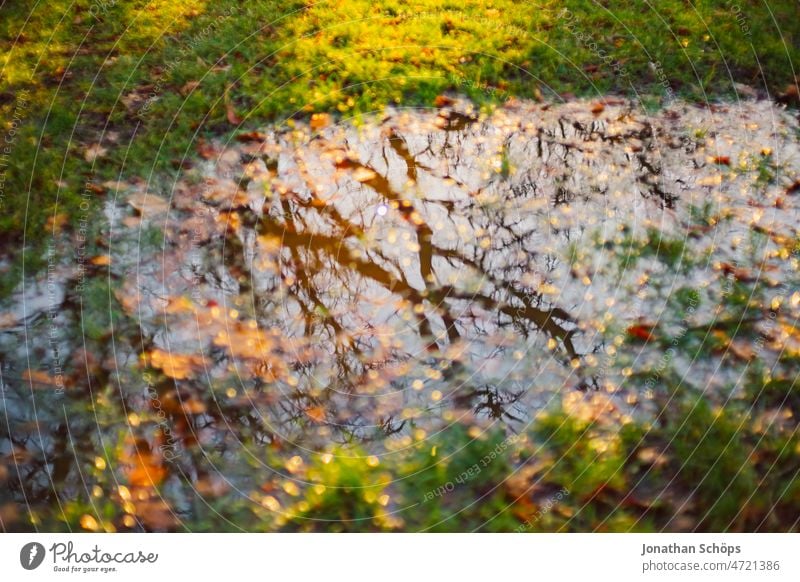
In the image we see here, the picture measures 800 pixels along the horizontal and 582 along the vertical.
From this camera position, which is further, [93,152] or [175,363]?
[93,152]

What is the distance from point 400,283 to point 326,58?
3.57 feet

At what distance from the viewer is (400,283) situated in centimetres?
231

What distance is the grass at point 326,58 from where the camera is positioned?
7.82 ft

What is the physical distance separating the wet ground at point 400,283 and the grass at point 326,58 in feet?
0.41

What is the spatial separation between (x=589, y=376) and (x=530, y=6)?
1676mm

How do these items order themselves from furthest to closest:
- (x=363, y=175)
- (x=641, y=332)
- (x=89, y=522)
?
1. (x=363, y=175)
2. (x=641, y=332)
3. (x=89, y=522)

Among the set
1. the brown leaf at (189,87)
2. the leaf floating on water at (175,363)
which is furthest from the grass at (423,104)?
the leaf floating on water at (175,363)

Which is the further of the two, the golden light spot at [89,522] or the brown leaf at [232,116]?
the brown leaf at [232,116]

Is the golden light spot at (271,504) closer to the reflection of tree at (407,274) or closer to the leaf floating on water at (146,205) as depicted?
the reflection of tree at (407,274)

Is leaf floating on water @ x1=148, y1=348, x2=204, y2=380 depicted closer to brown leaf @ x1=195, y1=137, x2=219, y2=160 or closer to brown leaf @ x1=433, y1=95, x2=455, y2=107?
brown leaf @ x1=195, y1=137, x2=219, y2=160
